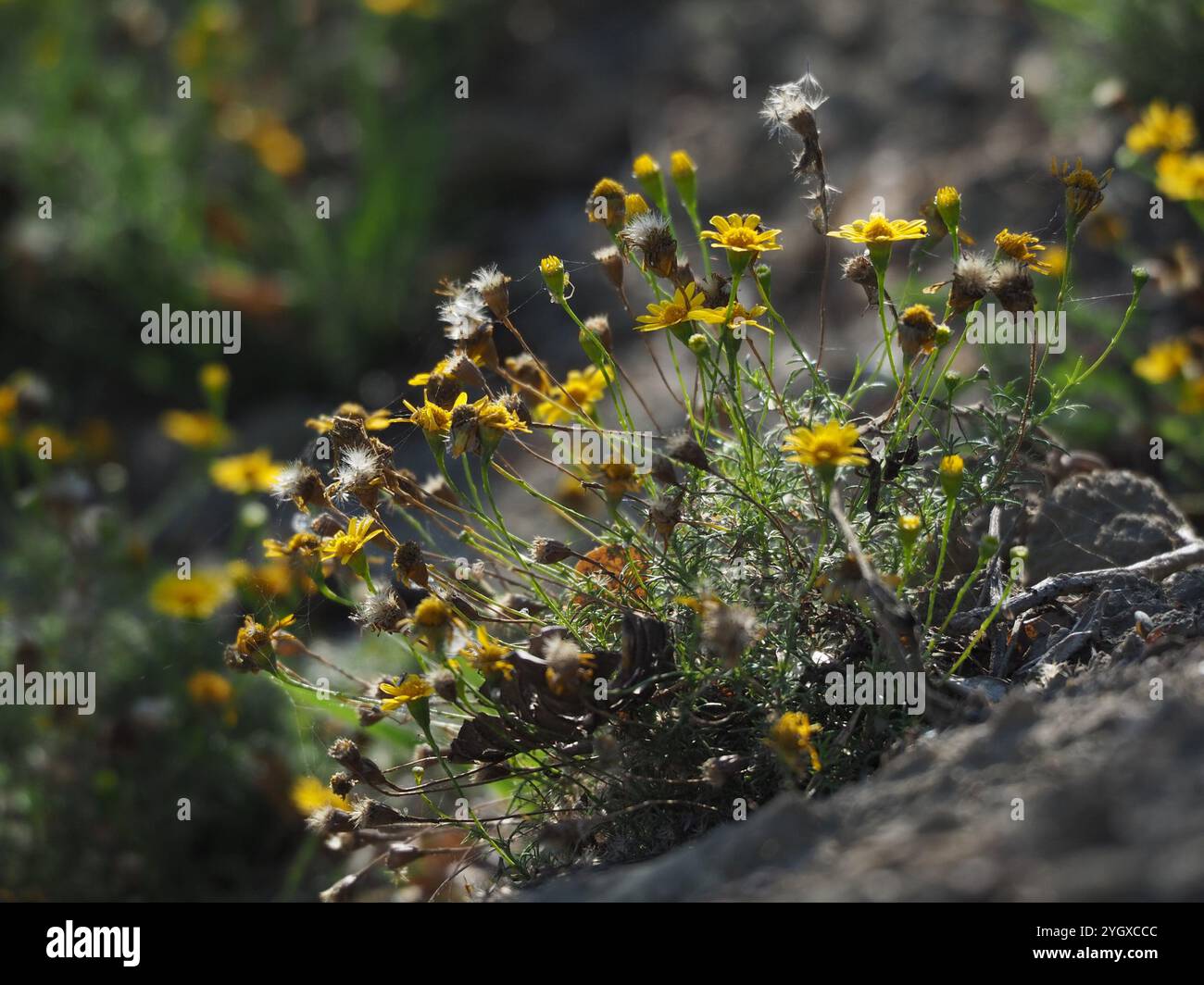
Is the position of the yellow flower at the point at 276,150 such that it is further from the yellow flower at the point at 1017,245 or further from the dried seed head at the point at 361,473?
the yellow flower at the point at 1017,245

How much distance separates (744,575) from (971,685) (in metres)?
0.36

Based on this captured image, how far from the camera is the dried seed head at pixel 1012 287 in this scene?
1734 millimetres

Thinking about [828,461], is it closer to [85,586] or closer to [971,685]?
[971,685]

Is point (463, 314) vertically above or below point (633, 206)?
below

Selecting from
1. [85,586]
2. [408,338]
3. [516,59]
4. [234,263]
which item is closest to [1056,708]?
[85,586]

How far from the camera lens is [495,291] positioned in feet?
6.38

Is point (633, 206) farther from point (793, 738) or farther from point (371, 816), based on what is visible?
point (371, 816)

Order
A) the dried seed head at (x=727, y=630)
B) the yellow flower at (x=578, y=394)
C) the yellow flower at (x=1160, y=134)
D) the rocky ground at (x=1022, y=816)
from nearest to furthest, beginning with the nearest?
the rocky ground at (x=1022, y=816) → the dried seed head at (x=727, y=630) → the yellow flower at (x=578, y=394) → the yellow flower at (x=1160, y=134)

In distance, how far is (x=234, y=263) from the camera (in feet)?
18.1

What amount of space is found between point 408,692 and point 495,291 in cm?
64

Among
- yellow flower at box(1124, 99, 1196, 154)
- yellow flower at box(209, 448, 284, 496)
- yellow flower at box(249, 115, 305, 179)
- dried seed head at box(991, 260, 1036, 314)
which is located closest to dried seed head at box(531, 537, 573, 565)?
dried seed head at box(991, 260, 1036, 314)

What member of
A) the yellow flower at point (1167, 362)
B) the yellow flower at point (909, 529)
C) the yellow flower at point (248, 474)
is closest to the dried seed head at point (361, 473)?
the yellow flower at point (909, 529)

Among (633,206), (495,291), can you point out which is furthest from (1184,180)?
(495,291)

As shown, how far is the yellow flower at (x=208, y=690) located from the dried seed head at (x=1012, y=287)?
213 cm
